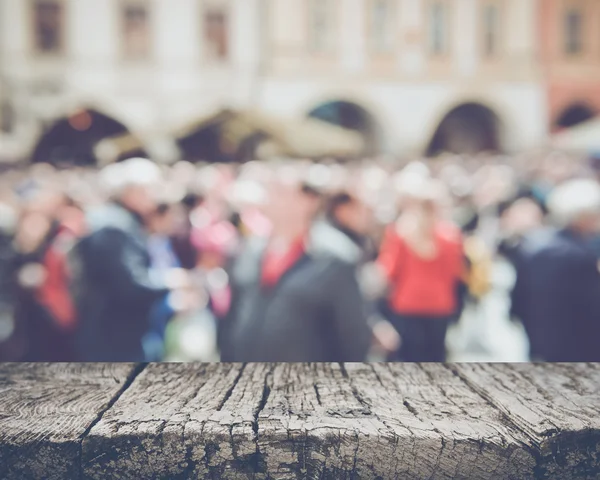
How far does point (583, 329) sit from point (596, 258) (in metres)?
0.28

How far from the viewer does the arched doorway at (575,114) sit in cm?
204

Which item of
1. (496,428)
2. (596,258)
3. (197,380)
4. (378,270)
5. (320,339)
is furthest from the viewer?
(378,270)

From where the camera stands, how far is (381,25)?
2.28 meters

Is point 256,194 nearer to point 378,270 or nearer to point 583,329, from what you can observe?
point 378,270

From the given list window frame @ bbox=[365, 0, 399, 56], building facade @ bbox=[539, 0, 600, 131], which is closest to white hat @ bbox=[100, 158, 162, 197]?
window frame @ bbox=[365, 0, 399, 56]

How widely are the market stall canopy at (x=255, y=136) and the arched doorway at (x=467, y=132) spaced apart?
306mm

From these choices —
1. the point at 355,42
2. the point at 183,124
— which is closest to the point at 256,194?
the point at 183,124

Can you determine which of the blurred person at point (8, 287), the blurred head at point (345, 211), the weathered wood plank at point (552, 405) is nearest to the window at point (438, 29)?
the blurred head at point (345, 211)

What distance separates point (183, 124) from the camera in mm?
2270

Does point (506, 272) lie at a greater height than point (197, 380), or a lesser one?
lesser

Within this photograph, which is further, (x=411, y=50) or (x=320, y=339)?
(x=411, y=50)

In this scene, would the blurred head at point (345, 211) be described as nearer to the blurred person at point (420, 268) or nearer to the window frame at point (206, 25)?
the blurred person at point (420, 268)

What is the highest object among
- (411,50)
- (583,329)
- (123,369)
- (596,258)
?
(411,50)

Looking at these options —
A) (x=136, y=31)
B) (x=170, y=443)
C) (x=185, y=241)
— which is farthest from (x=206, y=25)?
(x=170, y=443)
